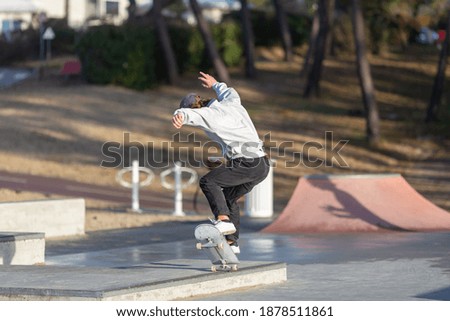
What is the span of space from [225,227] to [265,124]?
3016cm

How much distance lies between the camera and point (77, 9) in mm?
77375

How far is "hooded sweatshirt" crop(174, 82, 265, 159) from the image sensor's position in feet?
35.9

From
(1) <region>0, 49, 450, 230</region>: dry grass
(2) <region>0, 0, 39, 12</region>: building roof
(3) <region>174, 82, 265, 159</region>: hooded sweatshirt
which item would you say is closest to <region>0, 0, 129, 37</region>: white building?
(2) <region>0, 0, 39, 12</region>: building roof

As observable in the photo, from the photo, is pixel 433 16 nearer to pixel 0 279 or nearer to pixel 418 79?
pixel 418 79

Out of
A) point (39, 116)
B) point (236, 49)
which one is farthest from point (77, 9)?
point (39, 116)

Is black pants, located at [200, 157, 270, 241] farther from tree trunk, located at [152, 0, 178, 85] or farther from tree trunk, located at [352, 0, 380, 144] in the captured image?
tree trunk, located at [152, 0, 178, 85]

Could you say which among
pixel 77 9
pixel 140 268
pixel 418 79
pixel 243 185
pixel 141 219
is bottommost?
pixel 77 9

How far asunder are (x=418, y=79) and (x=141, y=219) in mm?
31185

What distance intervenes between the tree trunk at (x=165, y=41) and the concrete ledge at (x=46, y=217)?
2670 cm

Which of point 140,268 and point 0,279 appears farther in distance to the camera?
point 140,268

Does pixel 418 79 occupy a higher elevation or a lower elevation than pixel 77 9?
higher

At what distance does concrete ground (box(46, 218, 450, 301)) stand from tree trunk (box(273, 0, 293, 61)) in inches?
1297

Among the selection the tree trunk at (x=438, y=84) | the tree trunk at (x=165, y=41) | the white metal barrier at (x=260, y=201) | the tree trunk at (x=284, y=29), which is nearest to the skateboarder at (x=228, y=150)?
the white metal barrier at (x=260, y=201)
